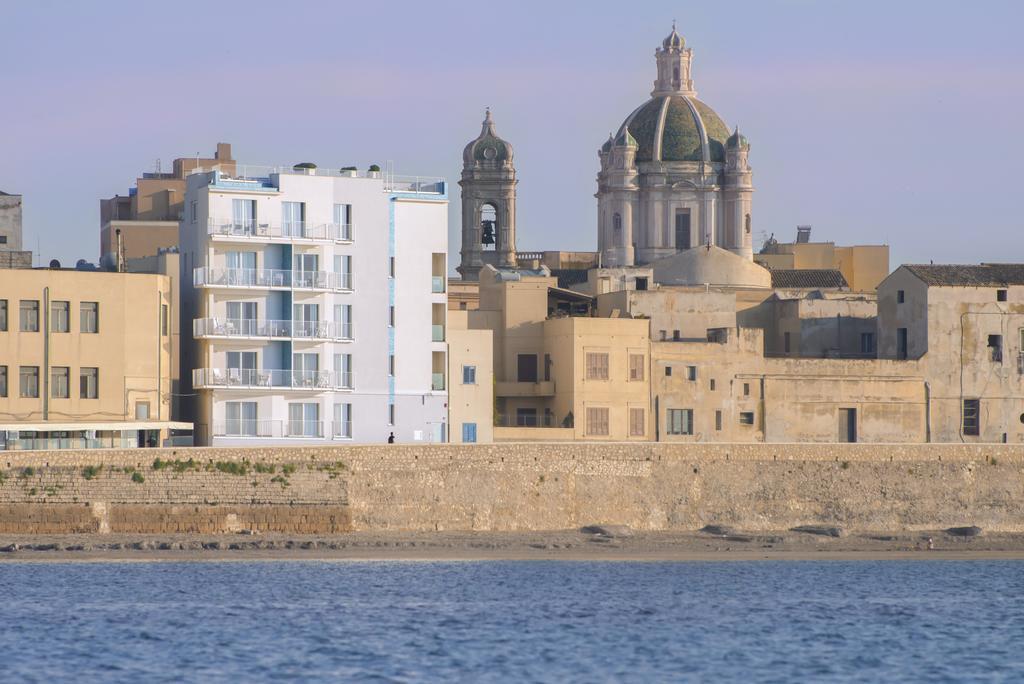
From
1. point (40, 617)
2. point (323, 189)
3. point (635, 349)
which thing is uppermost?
point (323, 189)

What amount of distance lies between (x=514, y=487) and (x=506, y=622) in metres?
16.5

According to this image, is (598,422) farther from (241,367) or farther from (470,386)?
(241,367)

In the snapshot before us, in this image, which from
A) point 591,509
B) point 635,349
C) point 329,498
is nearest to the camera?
point 329,498

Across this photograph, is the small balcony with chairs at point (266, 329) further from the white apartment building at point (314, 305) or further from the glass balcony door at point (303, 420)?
the glass balcony door at point (303, 420)

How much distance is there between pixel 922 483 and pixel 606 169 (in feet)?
152

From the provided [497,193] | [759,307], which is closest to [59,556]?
[759,307]

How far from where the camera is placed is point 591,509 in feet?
220

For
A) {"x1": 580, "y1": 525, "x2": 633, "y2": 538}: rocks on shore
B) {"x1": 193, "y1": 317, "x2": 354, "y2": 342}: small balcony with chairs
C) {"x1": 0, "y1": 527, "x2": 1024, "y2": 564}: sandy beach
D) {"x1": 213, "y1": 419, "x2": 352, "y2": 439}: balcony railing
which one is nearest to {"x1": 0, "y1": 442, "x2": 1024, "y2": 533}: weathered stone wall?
{"x1": 580, "y1": 525, "x2": 633, "y2": 538}: rocks on shore

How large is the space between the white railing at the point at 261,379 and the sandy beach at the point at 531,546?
6.26 meters

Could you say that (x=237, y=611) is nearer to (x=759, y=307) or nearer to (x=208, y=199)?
(x=208, y=199)

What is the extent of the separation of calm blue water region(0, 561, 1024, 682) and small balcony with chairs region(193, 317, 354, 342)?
9.82 metres

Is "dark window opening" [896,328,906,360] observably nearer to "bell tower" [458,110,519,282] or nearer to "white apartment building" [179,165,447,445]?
"white apartment building" [179,165,447,445]

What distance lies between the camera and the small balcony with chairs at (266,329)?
2621 inches

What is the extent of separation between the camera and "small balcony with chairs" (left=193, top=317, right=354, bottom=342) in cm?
6656
